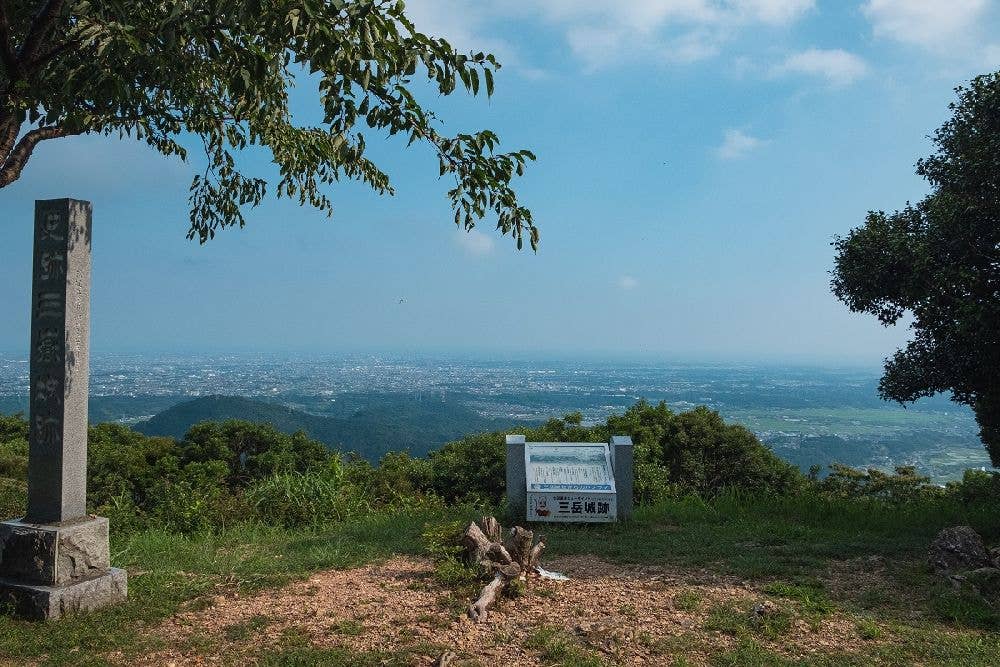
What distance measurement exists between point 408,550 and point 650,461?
187 inches

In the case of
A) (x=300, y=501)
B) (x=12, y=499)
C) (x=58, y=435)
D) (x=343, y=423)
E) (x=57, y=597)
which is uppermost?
(x=58, y=435)

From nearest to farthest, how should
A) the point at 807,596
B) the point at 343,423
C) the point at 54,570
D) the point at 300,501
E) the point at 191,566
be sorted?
the point at 54,570
the point at 807,596
the point at 191,566
the point at 300,501
the point at 343,423

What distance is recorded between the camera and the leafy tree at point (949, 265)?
7238 mm

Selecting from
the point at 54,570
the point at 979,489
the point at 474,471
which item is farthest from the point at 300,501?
the point at 979,489

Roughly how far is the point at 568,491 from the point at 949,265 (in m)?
4.87

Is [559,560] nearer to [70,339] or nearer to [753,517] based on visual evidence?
[753,517]

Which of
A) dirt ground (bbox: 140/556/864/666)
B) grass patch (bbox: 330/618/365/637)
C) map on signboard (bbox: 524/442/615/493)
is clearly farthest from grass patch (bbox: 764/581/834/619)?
grass patch (bbox: 330/618/365/637)

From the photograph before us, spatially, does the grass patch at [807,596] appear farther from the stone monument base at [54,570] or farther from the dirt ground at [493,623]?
the stone monument base at [54,570]

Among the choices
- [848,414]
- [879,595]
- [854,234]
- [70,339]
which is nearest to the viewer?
[70,339]

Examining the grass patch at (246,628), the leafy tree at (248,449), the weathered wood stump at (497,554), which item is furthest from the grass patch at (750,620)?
the leafy tree at (248,449)

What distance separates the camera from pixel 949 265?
7293mm

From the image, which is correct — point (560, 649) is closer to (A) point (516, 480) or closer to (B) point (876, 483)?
(A) point (516, 480)

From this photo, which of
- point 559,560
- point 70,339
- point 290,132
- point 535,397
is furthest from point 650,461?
point 535,397

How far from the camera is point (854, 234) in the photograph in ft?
25.7
